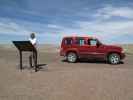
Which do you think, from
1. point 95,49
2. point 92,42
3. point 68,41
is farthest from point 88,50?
point 68,41

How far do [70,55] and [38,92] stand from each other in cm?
1134

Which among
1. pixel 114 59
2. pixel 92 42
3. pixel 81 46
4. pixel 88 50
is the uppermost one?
pixel 92 42

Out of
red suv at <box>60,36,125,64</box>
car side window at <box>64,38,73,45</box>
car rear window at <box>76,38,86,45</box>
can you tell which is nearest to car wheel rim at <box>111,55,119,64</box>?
red suv at <box>60,36,125,64</box>

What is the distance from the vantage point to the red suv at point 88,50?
18.8 meters

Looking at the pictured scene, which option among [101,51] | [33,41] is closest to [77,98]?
[33,41]

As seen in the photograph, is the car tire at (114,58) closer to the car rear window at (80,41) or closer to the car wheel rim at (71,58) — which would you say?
the car rear window at (80,41)

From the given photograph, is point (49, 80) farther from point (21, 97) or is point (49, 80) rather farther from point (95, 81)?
point (21, 97)

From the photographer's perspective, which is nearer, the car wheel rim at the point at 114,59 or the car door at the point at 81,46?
the car wheel rim at the point at 114,59

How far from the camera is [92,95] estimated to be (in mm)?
7594

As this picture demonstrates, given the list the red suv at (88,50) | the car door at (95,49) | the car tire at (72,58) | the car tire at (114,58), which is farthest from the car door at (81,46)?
Answer: the car tire at (114,58)

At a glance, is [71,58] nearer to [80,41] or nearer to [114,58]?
[80,41]

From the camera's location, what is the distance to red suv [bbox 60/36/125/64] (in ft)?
61.6

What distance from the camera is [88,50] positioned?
19.0 meters

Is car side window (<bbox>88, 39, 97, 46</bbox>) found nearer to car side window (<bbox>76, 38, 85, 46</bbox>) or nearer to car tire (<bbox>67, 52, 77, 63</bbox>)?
car side window (<bbox>76, 38, 85, 46</bbox>)
